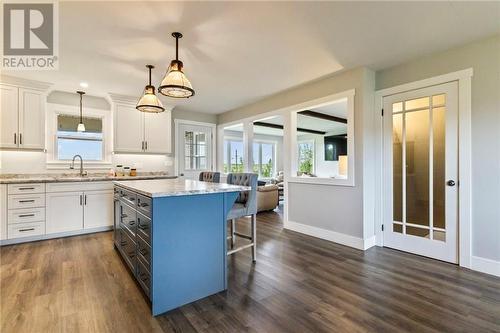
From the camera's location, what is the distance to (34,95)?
3865mm

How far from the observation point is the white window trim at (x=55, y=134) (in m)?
4.29

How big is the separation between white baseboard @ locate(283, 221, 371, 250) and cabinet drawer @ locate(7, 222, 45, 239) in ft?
12.8

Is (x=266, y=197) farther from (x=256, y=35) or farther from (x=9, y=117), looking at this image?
(x=9, y=117)

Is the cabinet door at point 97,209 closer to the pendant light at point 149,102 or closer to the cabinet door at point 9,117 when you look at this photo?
the cabinet door at point 9,117

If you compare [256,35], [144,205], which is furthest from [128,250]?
[256,35]

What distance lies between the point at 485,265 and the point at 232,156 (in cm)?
750

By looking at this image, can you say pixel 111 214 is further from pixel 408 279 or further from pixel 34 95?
pixel 408 279

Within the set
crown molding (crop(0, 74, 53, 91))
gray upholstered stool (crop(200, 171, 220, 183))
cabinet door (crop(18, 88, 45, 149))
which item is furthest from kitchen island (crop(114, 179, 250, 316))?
crown molding (crop(0, 74, 53, 91))

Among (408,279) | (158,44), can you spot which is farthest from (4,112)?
(408,279)

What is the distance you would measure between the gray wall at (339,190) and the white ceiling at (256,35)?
0.24 m

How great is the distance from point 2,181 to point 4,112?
105 centimetres

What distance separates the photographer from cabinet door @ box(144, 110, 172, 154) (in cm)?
495

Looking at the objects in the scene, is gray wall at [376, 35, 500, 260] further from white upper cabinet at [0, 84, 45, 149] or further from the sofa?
white upper cabinet at [0, 84, 45, 149]

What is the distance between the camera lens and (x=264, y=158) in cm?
1025
